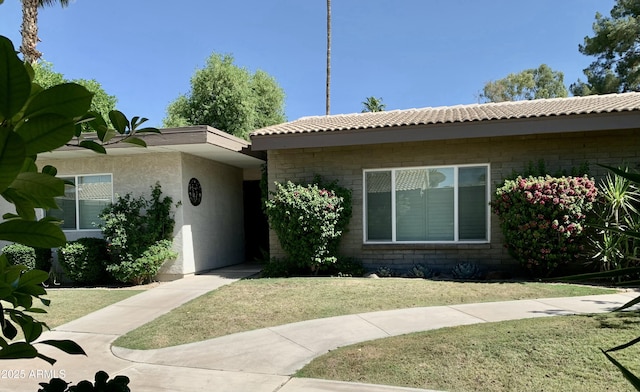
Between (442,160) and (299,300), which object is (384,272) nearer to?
(299,300)

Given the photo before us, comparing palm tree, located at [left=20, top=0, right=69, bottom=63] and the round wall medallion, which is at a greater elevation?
palm tree, located at [left=20, top=0, right=69, bottom=63]

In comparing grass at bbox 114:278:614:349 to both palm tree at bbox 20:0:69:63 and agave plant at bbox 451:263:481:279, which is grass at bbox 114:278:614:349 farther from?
palm tree at bbox 20:0:69:63

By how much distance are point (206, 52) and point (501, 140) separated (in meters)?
21.8

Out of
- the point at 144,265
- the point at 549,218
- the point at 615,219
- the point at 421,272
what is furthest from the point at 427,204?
the point at 144,265

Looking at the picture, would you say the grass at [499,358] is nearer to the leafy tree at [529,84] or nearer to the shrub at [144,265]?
the shrub at [144,265]

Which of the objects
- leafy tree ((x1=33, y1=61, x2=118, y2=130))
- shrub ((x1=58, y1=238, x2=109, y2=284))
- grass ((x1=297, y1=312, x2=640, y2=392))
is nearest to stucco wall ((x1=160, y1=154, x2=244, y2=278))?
shrub ((x1=58, y1=238, x2=109, y2=284))

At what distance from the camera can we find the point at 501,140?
984cm

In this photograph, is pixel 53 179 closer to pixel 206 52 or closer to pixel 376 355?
pixel 376 355

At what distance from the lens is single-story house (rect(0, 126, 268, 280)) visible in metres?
10.5

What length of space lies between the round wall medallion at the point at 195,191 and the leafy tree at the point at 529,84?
118 feet

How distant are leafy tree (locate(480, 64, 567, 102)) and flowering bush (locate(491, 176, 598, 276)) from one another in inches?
1361

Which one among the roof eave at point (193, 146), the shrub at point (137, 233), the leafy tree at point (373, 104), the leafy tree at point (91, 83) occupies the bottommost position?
the shrub at point (137, 233)

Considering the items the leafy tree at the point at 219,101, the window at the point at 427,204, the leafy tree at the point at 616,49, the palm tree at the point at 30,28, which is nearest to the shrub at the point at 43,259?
the window at the point at 427,204

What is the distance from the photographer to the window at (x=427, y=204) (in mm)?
10133
